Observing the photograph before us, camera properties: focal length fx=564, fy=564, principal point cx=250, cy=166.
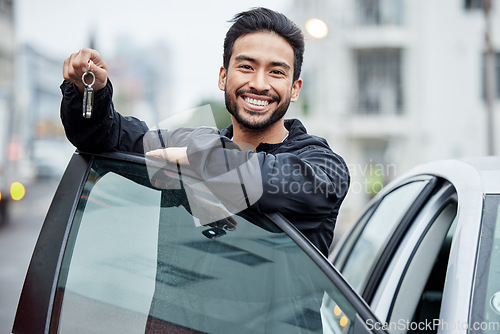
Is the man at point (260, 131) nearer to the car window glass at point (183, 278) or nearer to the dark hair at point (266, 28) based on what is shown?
the dark hair at point (266, 28)

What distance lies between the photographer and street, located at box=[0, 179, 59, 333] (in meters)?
6.74

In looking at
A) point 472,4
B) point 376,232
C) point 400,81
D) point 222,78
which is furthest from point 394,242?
point 400,81

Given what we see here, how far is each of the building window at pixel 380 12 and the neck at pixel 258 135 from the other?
59.3 feet

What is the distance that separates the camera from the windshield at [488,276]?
1.52 meters

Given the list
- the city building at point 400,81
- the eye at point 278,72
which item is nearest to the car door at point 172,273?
the eye at point 278,72

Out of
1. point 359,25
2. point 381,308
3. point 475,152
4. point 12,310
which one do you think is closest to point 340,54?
point 359,25

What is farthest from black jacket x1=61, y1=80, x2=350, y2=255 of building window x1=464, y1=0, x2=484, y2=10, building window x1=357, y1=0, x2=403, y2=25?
building window x1=357, y1=0, x2=403, y2=25

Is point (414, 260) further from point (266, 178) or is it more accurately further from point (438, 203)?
point (266, 178)

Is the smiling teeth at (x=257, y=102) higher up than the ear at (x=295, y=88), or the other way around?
the ear at (x=295, y=88)

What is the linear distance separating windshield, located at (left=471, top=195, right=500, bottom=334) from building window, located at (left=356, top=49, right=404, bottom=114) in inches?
698

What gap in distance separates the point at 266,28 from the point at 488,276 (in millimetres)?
993

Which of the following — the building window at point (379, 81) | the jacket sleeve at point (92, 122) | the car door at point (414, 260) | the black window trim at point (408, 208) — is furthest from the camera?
the building window at point (379, 81)

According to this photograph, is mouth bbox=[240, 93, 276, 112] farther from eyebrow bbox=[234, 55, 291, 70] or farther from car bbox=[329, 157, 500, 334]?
car bbox=[329, 157, 500, 334]

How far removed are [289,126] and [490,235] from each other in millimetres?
718
